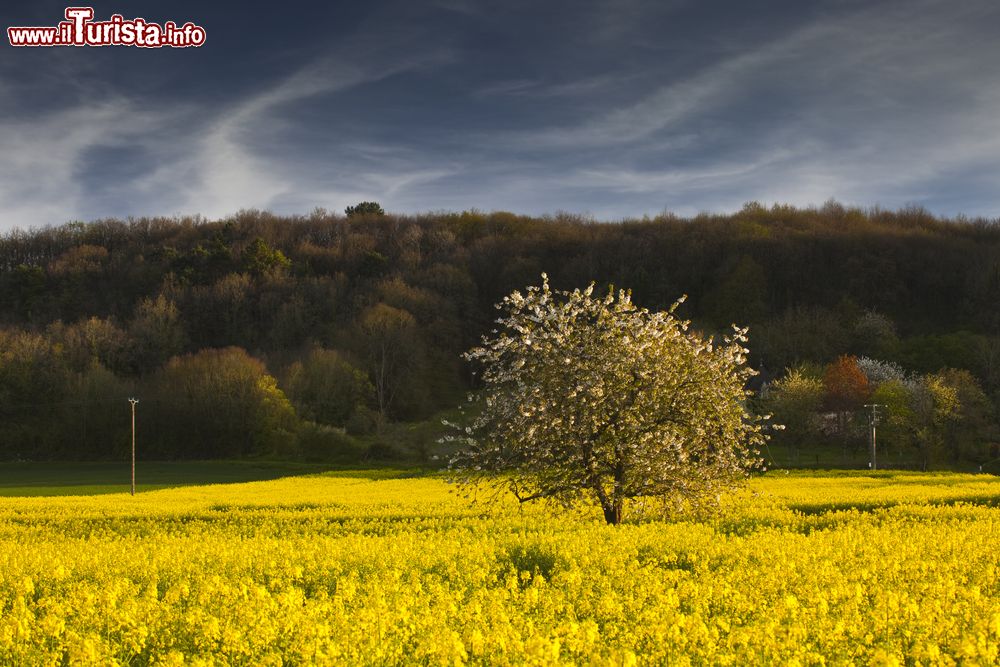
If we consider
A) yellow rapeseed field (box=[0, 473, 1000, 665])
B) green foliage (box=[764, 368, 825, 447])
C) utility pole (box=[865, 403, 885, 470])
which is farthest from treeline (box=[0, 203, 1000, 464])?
yellow rapeseed field (box=[0, 473, 1000, 665])

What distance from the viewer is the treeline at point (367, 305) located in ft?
266

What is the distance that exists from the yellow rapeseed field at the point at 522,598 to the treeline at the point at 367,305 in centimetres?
5510

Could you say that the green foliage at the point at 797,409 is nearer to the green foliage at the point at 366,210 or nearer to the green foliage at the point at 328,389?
the green foliage at the point at 328,389

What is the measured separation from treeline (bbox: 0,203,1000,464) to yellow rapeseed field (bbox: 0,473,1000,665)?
55.1m

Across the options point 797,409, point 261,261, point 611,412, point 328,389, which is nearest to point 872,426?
point 797,409

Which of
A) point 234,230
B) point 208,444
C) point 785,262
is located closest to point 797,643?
point 208,444

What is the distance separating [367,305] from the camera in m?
121

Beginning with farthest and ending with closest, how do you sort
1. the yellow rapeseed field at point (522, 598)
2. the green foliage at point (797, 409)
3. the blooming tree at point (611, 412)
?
the green foliage at point (797, 409) → the blooming tree at point (611, 412) → the yellow rapeseed field at point (522, 598)

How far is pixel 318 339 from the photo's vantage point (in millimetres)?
111625

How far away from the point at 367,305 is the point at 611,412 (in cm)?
10247

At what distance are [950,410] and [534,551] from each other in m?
62.3

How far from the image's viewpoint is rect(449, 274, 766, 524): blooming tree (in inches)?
803

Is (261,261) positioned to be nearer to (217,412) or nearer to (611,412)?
(217,412)

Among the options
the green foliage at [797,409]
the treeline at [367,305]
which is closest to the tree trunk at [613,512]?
the treeline at [367,305]
